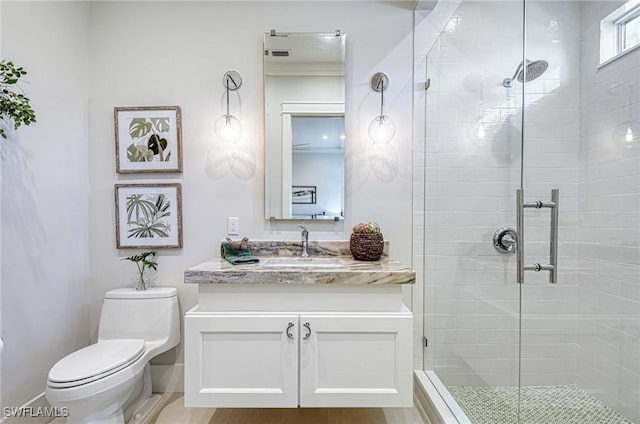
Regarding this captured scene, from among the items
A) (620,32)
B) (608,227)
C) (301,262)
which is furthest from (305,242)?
(620,32)

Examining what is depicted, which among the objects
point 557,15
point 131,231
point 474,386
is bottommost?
point 474,386

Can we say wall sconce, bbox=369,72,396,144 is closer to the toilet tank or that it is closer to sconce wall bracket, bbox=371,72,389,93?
sconce wall bracket, bbox=371,72,389,93

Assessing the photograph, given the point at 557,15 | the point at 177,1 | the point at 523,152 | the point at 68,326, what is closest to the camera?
the point at 523,152

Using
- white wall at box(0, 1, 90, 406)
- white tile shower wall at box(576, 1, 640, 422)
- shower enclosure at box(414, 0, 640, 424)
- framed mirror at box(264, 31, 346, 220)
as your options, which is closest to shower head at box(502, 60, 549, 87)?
shower enclosure at box(414, 0, 640, 424)

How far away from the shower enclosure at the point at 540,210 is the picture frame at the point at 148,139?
1598 millimetres

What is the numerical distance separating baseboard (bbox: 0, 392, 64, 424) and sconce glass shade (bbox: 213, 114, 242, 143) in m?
1.66

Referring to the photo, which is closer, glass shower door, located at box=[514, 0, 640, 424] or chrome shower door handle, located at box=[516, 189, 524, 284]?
chrome shower door handle, located at box=[516, 189, 524, 284]

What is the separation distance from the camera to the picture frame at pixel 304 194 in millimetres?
2043

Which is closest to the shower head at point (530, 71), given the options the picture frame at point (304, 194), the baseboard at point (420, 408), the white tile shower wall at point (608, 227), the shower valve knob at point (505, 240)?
the white tile shower wall at point (608, 227)

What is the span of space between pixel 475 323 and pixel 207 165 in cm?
177

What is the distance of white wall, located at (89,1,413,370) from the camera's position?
2074mm

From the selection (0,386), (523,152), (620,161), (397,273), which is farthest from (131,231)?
(620,161)

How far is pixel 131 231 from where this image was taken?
6.81ft

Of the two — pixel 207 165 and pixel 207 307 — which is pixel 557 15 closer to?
pixel 207 165
